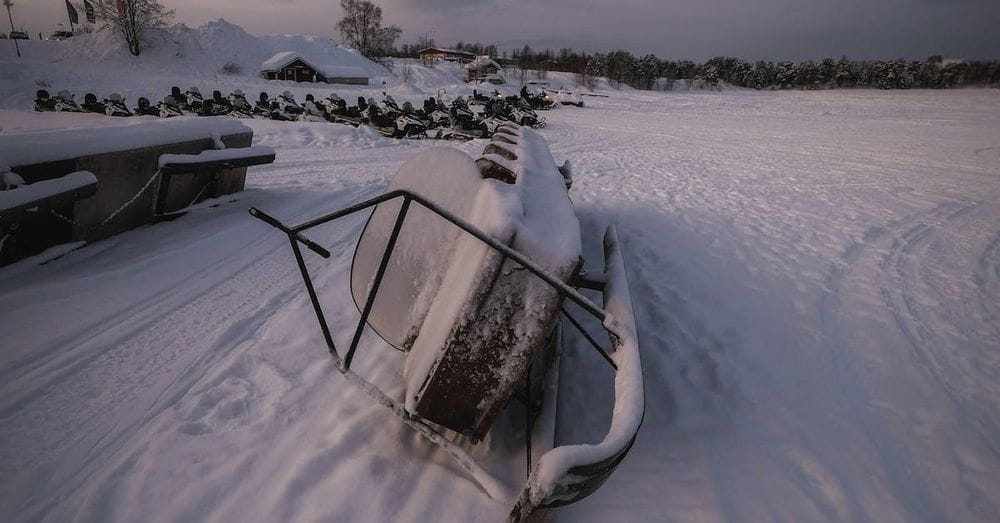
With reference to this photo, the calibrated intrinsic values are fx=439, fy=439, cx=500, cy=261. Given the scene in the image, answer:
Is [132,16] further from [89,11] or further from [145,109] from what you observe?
[145,109]

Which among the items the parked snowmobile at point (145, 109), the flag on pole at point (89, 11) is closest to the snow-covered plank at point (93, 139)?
the parked snowmobile at point (145, 109)

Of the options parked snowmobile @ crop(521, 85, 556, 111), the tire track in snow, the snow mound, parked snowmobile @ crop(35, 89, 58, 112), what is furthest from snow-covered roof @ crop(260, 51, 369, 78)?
the tire track in snow

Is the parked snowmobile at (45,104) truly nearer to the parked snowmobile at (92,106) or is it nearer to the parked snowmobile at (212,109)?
the parked snowmobile at (92,106)

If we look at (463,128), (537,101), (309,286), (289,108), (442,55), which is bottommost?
(309,286)

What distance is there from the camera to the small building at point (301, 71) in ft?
132

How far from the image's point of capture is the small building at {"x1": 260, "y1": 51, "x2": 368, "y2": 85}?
4016 centimetres

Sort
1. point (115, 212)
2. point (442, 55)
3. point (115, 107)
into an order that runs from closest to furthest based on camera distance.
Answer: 1. point (115, 212)
2. point (115, 107)
3. point (442, 55)

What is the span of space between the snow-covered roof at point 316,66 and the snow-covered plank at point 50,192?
1680 inches

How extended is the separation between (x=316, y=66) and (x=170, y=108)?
30.1 meters

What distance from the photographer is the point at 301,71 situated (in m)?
40.9

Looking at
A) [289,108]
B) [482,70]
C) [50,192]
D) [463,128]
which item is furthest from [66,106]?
[482,70]

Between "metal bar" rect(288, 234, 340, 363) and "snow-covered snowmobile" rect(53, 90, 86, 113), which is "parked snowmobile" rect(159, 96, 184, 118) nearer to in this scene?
"snow-covered snowmobile" rect(53, 90, 86, 113)

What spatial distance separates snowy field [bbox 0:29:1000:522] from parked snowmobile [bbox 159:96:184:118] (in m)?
11.8

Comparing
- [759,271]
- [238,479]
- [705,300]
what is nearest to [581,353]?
[705,300]
